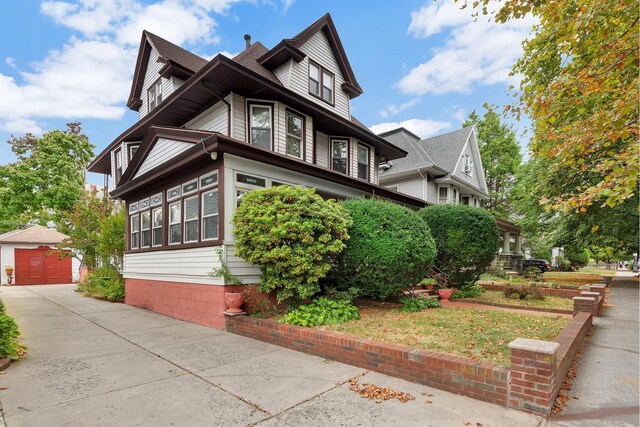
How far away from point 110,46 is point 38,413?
1413 centimetres

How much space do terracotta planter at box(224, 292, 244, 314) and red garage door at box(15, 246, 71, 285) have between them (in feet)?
62.2

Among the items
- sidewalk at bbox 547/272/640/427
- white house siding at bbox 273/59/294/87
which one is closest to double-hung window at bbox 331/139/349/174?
white house siding at bbox 273/59/294/87

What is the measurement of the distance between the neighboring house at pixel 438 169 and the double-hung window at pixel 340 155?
7491 mm

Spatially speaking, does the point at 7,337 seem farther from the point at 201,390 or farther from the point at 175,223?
the point at 175,223

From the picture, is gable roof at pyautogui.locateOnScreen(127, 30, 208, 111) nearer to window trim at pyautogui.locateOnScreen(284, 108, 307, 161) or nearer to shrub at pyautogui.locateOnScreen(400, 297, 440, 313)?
window trim at pyautogui.locateOnScreen(284, 108, 307, 161)

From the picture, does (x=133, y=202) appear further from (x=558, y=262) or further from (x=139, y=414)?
(x=558, y=262)

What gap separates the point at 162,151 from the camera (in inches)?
369

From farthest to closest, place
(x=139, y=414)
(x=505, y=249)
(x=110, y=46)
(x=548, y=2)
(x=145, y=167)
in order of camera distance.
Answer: (x=505, y=249) < (x=110, y=46) < (x=145, y=167) < (x=548, y=2) < (x=139, y=414)

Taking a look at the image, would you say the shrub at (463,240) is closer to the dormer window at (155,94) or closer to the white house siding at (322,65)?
the white house siding at (322,65)

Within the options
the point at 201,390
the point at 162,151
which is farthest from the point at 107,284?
the point at 201,390

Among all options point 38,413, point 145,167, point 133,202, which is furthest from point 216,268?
point 133,202

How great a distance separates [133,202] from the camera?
1184cm

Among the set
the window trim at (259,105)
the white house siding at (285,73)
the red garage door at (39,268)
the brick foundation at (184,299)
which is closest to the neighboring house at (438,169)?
the white house siding at (285,73)

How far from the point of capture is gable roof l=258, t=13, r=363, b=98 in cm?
1138
